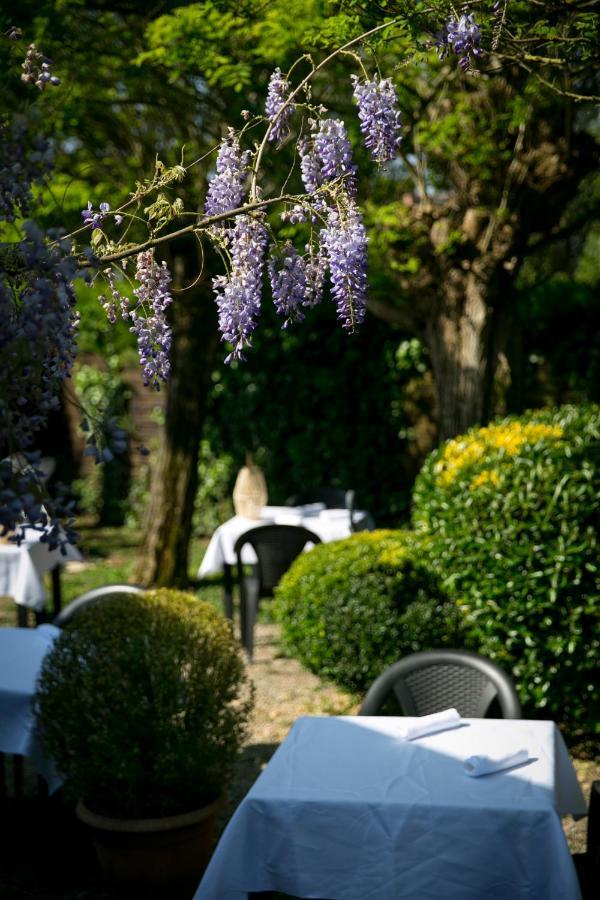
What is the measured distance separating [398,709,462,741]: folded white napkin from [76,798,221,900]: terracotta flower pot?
965 millimetres

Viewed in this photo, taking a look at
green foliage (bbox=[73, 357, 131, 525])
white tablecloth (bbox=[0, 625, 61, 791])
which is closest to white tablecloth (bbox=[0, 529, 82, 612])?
white tablecloth (bbox=[0, 625, 61, 791])

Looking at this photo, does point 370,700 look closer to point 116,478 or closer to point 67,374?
point 67,374

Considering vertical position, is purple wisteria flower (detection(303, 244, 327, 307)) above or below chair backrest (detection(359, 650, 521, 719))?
above

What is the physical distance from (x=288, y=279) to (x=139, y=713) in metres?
1.77

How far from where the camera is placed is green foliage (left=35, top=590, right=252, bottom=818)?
3.42 metres

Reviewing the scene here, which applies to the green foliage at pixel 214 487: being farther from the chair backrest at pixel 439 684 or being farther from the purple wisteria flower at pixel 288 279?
the purple wisteria flower at pixel 288 279

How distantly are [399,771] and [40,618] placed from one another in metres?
4.23

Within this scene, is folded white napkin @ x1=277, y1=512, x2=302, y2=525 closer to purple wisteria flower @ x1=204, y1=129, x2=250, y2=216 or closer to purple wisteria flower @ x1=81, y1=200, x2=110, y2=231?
purple wisteria flower @ x1=204, y1=129, x2=250, y2=216

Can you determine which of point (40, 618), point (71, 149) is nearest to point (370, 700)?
point (40, 618)

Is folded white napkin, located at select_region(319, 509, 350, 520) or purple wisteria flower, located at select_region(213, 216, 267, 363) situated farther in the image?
folded white napkin, located at select_region(319, 509, 350, 520)

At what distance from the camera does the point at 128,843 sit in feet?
11.2

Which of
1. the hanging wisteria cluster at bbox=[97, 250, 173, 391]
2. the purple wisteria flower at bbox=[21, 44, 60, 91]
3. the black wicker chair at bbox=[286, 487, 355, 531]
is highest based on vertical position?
the purple wisteria flower at bbox=[21, 44, 60, 91]

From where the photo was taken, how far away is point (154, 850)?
3438mm

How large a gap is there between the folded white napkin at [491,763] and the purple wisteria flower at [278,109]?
66.6 inches
